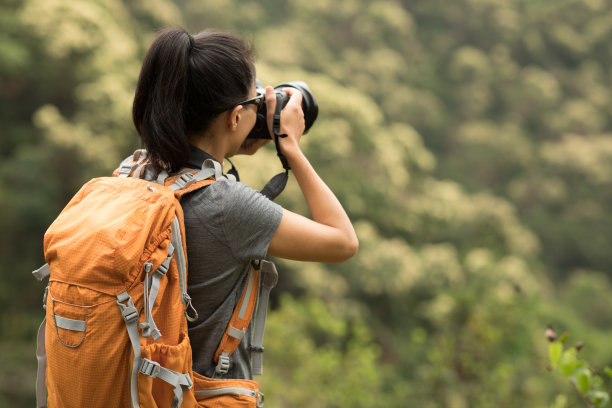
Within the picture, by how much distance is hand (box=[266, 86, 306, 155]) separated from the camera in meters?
0.79

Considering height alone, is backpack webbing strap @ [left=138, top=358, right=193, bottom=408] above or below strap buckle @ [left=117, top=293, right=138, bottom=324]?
below

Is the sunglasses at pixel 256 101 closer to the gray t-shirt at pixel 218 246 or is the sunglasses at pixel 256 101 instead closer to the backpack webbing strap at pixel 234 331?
the gray t-shirt at pixel 218 246

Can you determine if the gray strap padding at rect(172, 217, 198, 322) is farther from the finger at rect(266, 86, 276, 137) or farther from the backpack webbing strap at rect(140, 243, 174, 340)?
the finger at rect(266, 86, 276, 137)

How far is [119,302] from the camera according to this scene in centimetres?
63

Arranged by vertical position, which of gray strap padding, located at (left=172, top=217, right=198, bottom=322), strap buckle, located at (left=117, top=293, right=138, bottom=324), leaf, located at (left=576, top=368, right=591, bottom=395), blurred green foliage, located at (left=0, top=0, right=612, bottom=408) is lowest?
strap buckle, located at (left=117, top=293, right=138, bottom=324)

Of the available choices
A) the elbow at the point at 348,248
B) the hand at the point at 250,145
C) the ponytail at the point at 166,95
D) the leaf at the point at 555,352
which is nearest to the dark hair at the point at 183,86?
the ponytail at the point at 166,95

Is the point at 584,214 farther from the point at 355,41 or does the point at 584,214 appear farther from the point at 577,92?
the point at 355,41

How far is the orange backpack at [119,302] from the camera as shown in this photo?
2.09ft

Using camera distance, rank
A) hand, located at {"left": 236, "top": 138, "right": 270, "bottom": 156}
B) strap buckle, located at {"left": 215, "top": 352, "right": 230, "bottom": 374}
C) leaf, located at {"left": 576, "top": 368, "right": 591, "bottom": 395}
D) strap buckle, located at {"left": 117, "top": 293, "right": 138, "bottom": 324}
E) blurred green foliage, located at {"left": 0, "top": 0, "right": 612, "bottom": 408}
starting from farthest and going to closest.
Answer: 1. blurred green foliage, located at {"left": 0, "top": 0, "right": 612, "bottom": 408}
2. leaf, located at {"left": 576, "top": 368, "right": 591, "bottom": 395}
3. hand, located at {"left": 236, "top": 138, "right": 270, "bottom": 156}
4. strap buckle, located at {"left": 215, "top": 352, "right": 230, "bottom": 374}
5. strap buckle, located at {"left": 117, "top": 293, "right": 138, "bottom": 324}

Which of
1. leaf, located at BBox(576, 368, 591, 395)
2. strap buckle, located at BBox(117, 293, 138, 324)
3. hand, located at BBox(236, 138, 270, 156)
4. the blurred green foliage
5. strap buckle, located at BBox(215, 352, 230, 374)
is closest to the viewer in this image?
strap buckle, located at BBox(117, 293, 138, 324)

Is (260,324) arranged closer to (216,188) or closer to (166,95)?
(216,188)

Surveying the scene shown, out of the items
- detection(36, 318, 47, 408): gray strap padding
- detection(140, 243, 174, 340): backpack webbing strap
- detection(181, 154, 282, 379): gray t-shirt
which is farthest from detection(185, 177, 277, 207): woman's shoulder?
detection(36, 318, 47, 408): gray strap padding

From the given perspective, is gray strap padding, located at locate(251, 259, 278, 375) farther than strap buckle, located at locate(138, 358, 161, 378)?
Yes

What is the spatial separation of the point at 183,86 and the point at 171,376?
34 centimetres
